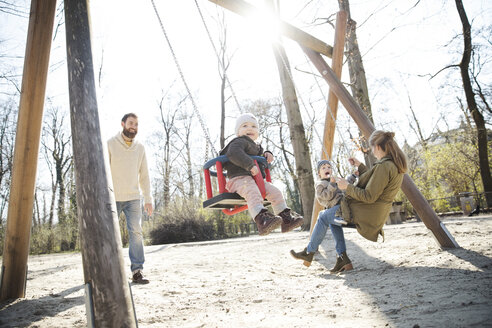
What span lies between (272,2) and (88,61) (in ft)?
25.4

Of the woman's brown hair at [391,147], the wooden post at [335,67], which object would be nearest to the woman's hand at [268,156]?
the woman's brown hair at [391,147]

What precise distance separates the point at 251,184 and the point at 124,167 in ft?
5.11

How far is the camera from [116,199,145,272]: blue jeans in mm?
3512

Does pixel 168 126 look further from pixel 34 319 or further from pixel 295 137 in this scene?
pixel 34 319

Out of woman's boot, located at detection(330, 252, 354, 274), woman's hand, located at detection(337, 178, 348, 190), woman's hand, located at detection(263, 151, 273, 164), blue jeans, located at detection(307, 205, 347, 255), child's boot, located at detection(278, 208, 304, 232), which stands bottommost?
woman's boot, located at detection(330, 252, 354, 274)

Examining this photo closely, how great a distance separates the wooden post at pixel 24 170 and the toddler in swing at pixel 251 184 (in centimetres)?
192

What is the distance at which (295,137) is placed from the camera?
27.6ft

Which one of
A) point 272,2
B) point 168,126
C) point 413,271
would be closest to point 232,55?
point 272,2

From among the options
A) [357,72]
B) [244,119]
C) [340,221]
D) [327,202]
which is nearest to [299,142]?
[357,72]

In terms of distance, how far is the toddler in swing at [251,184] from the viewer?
2.84 meters

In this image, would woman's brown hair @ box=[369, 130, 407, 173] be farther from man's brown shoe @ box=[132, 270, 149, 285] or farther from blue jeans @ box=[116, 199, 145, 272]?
man's brown shoe @ box=[132, 270, 149, 285]

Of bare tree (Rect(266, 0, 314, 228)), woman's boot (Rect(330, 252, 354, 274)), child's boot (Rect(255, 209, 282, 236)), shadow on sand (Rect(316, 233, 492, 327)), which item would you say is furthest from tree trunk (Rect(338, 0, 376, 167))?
child's boot (Rect(255, 209, 282, 236))

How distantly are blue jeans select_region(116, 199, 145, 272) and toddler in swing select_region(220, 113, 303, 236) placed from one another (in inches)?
47.0

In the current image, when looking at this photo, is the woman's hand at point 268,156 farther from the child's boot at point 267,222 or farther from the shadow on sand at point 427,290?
the shadow on sand at point 427,290
